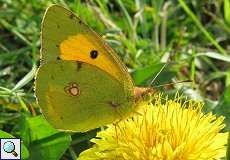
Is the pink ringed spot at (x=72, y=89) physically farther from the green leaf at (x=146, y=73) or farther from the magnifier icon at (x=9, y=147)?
the green leaf at (x=146, y=73)

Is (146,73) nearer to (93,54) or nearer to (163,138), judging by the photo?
(93,54)

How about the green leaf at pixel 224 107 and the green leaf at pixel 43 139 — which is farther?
the green leaf at pixel 224 107

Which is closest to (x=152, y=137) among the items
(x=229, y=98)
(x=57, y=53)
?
(x=57, y=53)

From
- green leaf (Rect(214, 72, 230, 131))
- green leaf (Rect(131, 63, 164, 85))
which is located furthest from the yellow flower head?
green leaf (Rect(131, 63, 164, 85))

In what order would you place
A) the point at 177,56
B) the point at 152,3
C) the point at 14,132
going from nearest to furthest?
the point at 14,132, the point at 177,56, the point at 152,3

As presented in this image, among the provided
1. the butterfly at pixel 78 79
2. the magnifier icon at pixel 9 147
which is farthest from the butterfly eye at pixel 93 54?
the magnifier icon at pixel 9 147

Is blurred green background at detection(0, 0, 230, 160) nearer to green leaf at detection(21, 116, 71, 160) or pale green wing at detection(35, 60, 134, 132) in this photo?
green leaf at detection(21, 116, 71, 160)

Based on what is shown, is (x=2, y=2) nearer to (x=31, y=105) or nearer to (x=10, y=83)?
→ (x=10, y=83)
